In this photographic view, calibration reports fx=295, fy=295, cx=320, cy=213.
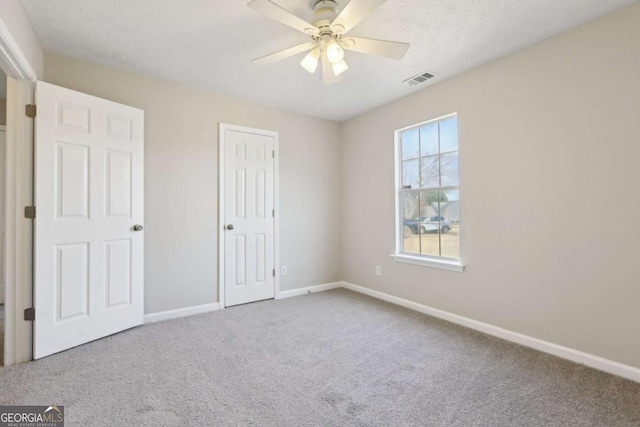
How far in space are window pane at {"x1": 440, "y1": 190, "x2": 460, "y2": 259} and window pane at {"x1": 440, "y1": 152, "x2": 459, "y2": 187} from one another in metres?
0.11

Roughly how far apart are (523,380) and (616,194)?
55.1 inches

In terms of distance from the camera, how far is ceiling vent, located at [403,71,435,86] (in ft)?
9.51

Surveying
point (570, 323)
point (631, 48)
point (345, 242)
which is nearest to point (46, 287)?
point (345, 242)

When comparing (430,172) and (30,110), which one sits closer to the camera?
(30,110)

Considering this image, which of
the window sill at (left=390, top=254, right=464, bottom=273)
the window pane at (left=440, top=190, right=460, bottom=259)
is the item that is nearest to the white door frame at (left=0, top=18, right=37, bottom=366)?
the window sill at (left=390, top=254, right=464, bottom=273)

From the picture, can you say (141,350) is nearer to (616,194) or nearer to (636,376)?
(636,376)

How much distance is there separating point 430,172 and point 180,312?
3098mm

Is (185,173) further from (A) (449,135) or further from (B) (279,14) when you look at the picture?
(A) (449,135)

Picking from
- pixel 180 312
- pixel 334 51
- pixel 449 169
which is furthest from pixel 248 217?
pixel 449 169

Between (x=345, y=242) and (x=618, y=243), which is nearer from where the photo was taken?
(x=618, y=243)

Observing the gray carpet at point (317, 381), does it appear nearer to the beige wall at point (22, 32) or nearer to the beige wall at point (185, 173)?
the beige wall at point (185, 173)

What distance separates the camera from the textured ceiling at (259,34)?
6.44 feet

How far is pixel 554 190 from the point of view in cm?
229

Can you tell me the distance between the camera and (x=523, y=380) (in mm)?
1930
